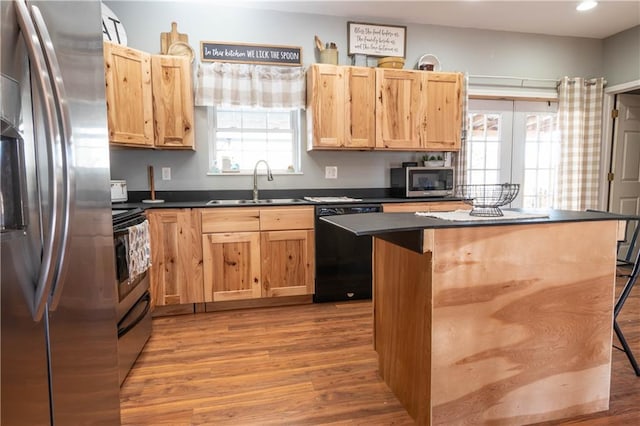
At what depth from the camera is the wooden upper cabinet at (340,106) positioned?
3.33 m

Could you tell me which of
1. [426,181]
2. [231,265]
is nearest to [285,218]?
[231,265]

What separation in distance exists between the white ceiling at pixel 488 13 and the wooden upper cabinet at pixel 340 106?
599mm

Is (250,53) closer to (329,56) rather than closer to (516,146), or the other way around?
(329,56)

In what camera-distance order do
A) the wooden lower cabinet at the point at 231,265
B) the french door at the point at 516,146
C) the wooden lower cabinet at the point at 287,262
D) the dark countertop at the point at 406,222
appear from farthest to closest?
the french door at the point at 516,146, the wooden lower cabinet at the point at 287,262, the wooden lower cabinet at the point at 231,265, the dark countertop at the point at 406,222

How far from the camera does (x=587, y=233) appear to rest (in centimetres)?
164

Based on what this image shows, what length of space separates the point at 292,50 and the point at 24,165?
3032mm

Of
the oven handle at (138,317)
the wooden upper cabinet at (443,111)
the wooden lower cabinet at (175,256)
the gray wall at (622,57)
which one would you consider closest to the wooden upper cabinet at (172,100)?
the wooden lower cabinet at (175,256)

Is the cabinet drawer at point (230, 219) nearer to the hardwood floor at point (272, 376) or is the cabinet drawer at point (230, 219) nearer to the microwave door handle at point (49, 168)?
the hardwood floor at point (272, 376)

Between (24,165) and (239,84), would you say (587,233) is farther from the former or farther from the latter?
(239,84)

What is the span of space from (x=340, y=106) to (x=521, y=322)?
7.81 ft

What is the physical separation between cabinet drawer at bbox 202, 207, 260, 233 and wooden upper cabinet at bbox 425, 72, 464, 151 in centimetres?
181

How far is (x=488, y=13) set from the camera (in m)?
3.59

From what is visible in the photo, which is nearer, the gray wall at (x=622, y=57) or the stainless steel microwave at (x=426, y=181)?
the stainless steel microwave at (x=426, y=181)

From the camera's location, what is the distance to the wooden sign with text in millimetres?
3326
